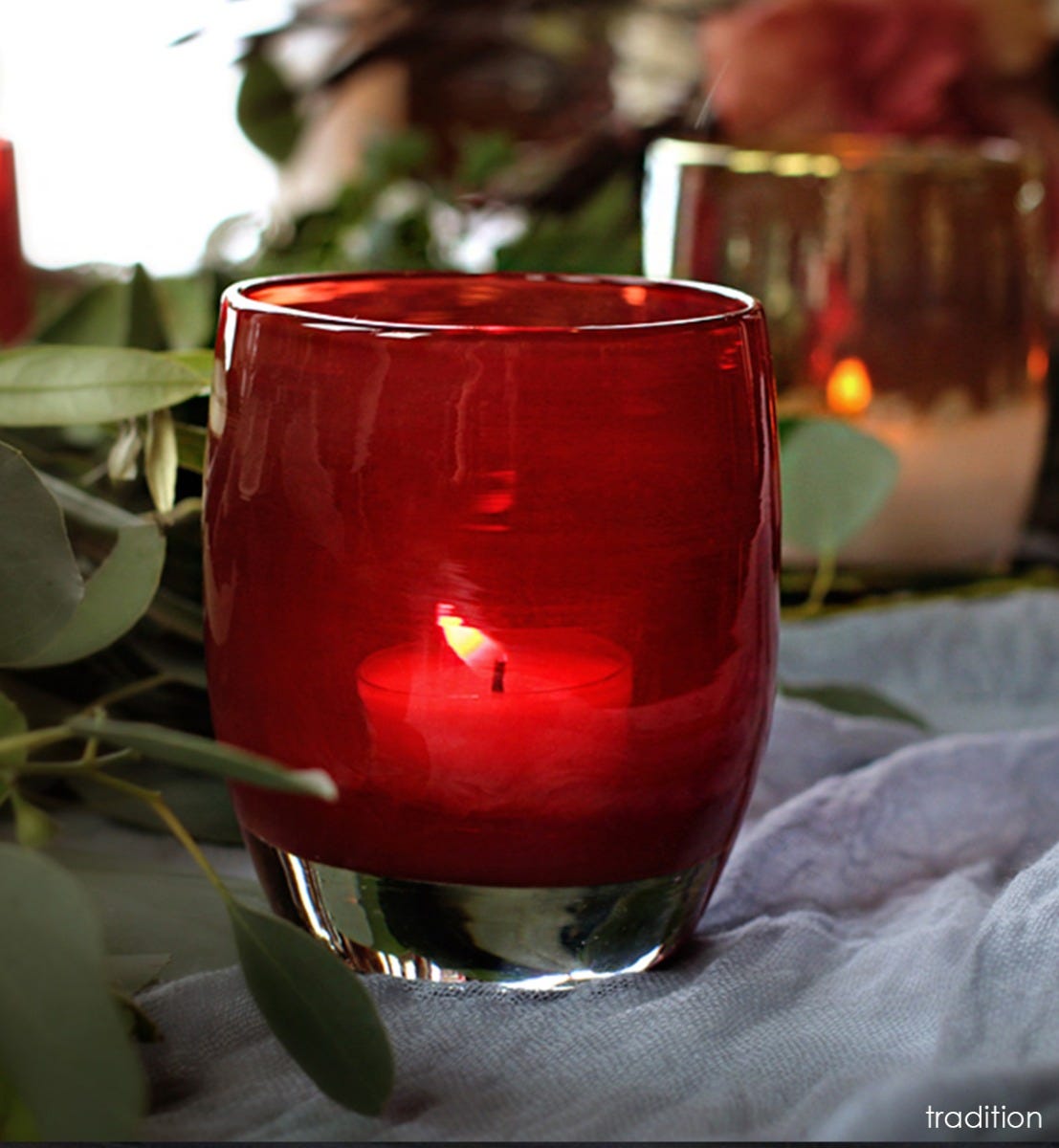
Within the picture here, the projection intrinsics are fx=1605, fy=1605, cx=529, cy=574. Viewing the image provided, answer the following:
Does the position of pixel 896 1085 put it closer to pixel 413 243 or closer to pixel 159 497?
pixel 159 497

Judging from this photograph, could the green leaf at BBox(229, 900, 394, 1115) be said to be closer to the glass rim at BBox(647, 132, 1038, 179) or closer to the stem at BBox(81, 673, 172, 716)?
the stem at BBox(81, 673, 172, 716)

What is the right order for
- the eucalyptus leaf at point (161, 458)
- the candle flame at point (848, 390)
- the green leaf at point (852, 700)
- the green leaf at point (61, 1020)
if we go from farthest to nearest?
the candle flame at point (848, 390) < the green leaf at point (852, 700) < the eucalyptus leaf at point (161, 458) < the green leaf at point (61, 1020)

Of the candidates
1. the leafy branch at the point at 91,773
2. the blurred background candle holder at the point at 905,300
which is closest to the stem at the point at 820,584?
the blurred background candle holder at the point at 905,300

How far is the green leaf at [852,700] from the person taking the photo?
0.44m

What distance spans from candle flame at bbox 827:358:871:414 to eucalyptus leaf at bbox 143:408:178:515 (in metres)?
0.29

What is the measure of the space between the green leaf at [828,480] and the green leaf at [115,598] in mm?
229

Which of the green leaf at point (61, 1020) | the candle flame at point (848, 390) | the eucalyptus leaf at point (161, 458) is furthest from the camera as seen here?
the candle flame at point (848, 390)

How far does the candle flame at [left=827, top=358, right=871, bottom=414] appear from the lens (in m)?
0.54

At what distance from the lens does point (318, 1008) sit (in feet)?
0.79

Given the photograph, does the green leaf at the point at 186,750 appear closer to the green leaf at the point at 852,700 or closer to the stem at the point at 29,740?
the stem at the point at 29,740

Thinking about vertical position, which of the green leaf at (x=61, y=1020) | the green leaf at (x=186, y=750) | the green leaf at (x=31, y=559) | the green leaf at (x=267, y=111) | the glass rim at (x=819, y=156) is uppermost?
the green leaf at (x=267, y=111)

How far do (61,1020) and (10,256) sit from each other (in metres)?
0.47

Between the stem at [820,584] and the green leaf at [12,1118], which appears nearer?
the green leaf at [12,1118]

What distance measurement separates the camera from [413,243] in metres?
0.57
